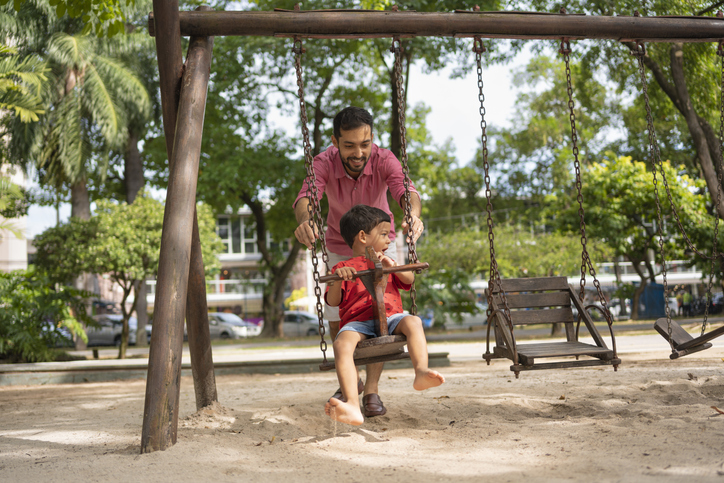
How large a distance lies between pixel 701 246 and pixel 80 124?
61.6 ft

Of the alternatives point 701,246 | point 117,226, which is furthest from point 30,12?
point 701,246

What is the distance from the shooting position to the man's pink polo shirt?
13.4ft

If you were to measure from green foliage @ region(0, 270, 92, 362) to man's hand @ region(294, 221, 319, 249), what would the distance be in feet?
25.6

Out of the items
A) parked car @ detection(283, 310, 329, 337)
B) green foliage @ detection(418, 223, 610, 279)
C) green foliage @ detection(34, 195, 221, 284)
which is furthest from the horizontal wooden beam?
parked car @ detection(283, 310, 329, 337)

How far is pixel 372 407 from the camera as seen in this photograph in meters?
3.97

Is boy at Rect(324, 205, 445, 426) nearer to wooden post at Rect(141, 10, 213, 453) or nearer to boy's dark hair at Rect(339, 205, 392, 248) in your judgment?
boy's dark hair at Rect(339, 205, 392, 248)

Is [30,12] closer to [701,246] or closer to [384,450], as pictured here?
[384,450]

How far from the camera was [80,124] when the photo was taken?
17250 millimetres

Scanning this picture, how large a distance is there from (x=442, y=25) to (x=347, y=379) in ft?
8.63

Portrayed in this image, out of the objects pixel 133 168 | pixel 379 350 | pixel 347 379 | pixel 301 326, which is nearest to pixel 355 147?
pixel 379 350

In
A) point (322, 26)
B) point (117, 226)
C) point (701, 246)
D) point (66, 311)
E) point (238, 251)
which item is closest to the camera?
point (322, 26)

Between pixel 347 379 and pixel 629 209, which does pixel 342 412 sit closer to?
pixel 347 379

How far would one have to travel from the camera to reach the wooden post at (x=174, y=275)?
321 centimetres

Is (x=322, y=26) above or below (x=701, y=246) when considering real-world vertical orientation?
above
